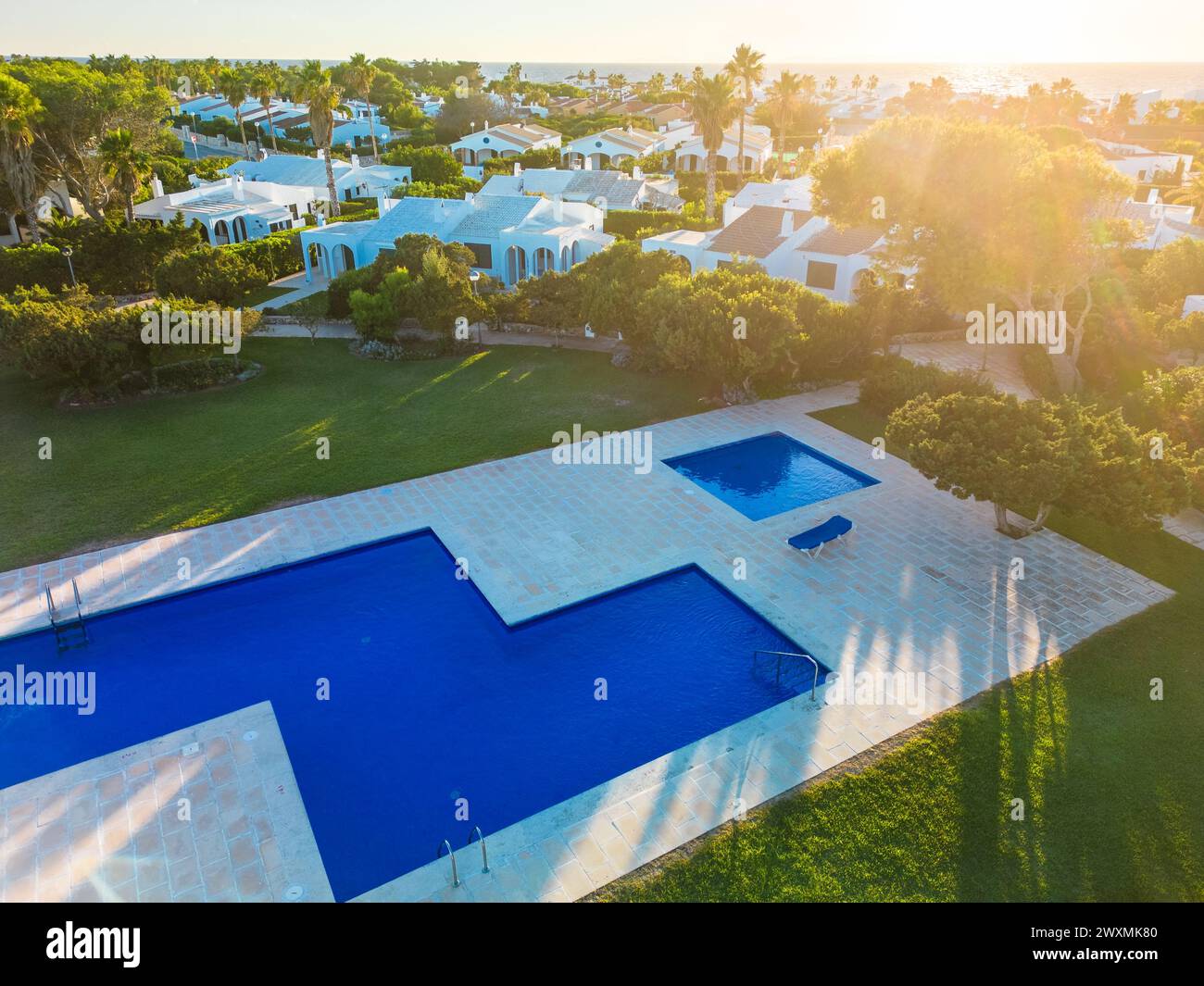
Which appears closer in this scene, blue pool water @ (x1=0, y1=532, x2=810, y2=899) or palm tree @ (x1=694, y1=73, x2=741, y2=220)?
blue pool water @ (x1=0, y1=532, x2=810, y2=899)

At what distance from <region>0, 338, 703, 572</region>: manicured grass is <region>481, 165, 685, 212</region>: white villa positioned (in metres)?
24.7

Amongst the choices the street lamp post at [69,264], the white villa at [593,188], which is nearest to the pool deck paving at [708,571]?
the street lamp post at [69,264]

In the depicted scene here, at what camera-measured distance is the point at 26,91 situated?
37844 mm

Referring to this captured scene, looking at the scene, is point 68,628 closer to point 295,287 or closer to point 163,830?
point 163,830

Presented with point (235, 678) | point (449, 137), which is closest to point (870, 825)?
point (235, 678)

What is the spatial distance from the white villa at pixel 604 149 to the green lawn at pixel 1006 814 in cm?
6906

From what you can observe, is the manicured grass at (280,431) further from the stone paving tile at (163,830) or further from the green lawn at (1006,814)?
the green lawn at (1006,814)

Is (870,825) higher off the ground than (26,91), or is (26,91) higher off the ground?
(26,91)

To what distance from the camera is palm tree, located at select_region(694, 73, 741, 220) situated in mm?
46344

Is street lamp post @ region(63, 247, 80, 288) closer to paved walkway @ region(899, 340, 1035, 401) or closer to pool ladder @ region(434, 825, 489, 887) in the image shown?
pool ladder @ region(434, 825, 489, 887)

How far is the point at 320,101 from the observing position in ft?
156

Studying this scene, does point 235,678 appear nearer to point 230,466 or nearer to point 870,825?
point 230,466

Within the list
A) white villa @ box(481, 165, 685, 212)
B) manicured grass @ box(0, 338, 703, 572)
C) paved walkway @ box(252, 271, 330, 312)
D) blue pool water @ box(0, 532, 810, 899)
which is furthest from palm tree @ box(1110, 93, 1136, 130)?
blue pool water @ box(0, 532, 810, 899)

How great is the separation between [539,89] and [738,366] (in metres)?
125
